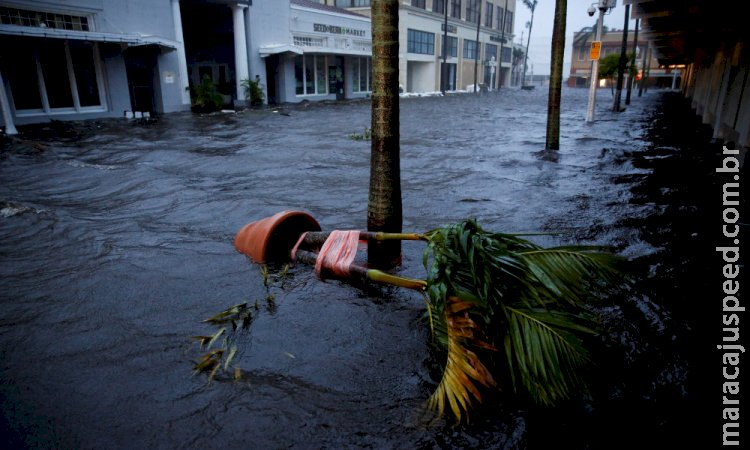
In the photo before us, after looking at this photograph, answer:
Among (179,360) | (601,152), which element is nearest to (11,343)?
(179,360)

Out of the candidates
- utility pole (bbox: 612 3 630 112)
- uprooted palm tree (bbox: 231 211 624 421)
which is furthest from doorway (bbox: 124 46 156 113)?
utility pole (bbox: 612 3 630 112)

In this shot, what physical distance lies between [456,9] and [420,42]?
12.9m

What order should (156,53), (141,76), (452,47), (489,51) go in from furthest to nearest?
(489,51) < (452,47) < (141,76) < (156,53)

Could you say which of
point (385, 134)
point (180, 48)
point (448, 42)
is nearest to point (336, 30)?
point (180, 48)

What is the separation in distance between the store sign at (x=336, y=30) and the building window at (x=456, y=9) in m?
23.4

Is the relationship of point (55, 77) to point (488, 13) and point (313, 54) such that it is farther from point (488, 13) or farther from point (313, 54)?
point (488, 13)

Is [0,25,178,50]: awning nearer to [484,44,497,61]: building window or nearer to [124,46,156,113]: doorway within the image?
[124,46,156,113]: doorway

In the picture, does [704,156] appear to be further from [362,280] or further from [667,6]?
[362,280]

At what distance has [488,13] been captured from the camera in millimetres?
64375

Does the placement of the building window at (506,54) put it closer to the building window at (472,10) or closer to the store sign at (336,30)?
the building window at (472,10)

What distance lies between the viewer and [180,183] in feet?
29.2

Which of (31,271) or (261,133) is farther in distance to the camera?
(261,133)

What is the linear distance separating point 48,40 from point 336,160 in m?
13.5

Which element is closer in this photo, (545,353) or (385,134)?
(545,353)
